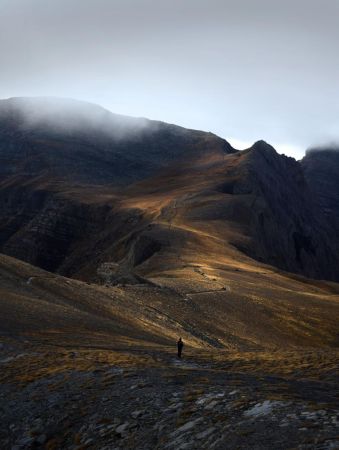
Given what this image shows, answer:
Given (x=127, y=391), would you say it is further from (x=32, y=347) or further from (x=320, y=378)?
(x=32, y=347)

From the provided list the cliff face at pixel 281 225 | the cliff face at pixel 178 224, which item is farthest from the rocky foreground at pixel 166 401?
the cliff face at pixel 281 225

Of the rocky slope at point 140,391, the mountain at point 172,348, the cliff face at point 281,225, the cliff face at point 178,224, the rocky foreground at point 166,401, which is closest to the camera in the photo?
the rocky foreground at point 166,401

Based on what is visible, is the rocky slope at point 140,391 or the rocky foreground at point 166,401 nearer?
the rocky foreground at point 166,401

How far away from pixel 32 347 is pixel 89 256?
116765mm

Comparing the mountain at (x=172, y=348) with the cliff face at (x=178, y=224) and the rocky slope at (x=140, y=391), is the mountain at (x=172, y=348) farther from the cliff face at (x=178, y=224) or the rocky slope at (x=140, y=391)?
the cliff face at (x=178, y=224)

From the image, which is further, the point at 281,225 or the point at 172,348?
the point at 281,225

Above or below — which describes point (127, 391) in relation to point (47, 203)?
below

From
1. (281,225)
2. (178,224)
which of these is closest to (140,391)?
(178,224)

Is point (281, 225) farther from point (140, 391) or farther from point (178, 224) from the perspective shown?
point (140, 391)

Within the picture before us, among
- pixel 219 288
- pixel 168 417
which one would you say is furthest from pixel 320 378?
pixel 219 288

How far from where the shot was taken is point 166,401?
14.3m

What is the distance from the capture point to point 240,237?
11544 cm

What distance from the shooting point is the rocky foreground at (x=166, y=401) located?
11805 millimetres

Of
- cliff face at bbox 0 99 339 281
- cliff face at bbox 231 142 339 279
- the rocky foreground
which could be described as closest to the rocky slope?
the rocky foreground
